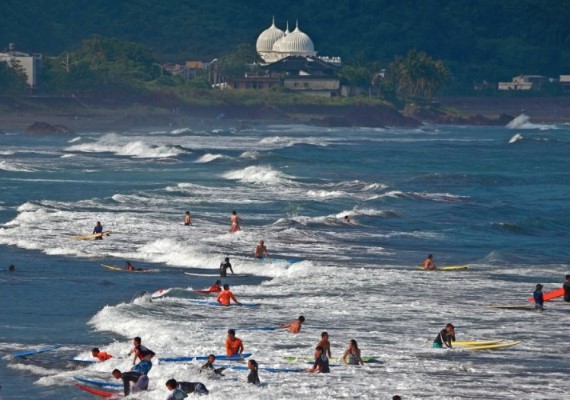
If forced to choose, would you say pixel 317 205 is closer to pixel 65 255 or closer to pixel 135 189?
pixel 135 189

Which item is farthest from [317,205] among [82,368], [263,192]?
[82,368]

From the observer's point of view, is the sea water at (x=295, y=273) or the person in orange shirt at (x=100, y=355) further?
the person in orange shirt at (x=100, y=355)

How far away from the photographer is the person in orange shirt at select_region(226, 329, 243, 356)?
33094 millimetres

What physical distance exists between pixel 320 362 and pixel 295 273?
14.5m

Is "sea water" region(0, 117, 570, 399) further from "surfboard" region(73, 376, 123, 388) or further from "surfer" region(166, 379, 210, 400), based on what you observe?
"surfer" region(166, 379, 210, 400)

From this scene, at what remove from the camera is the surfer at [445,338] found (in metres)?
34.1

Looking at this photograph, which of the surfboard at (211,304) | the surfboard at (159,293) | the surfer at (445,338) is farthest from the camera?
the surfboard at (159,293)

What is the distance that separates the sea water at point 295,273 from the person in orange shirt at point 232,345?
1.58 ft

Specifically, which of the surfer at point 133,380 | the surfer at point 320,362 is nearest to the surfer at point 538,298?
the surfer at point 320,362

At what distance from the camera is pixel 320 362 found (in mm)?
31875

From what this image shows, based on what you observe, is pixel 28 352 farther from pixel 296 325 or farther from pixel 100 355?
pixel 296 325

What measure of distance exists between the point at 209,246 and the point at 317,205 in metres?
18.9

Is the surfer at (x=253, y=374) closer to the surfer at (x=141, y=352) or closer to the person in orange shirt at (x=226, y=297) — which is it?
the surfer at (x=141, y=352)

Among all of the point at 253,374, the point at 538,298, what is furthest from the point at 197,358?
the point at 538,298
